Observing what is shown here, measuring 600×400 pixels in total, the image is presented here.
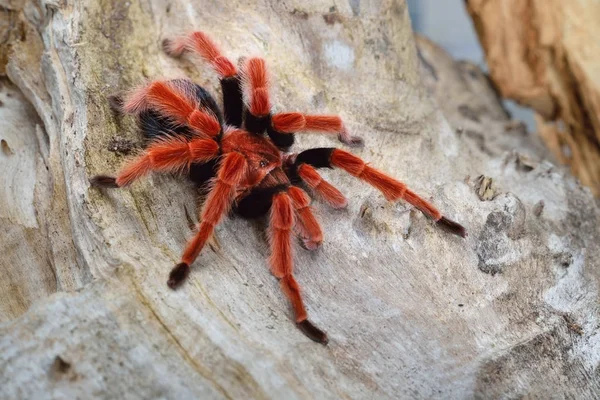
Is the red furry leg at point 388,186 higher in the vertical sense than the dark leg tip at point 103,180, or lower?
higher

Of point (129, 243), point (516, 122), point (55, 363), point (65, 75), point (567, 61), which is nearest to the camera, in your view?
point (55, 363)

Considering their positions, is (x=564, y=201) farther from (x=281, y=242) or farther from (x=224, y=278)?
(x=224, y=278)

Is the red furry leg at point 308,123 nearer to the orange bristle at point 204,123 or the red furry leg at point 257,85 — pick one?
the red furry leg at point 257,85

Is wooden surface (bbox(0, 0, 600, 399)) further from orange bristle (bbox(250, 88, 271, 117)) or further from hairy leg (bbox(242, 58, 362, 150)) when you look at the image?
orange bristle (bbox(250, 88, 271, 117))

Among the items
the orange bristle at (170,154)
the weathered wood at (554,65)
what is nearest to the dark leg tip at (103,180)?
the orange bristle at (170,154)

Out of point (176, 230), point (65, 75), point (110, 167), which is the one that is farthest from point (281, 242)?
point (65, 75)

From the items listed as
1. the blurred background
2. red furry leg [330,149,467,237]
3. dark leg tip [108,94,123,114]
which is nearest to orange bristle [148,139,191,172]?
dark leg tip [108,94,123,114]

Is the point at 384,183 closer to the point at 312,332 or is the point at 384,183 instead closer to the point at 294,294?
the point at 294,294

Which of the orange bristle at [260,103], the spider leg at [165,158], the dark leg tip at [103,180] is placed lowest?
the dark leg tip at [103,180]
